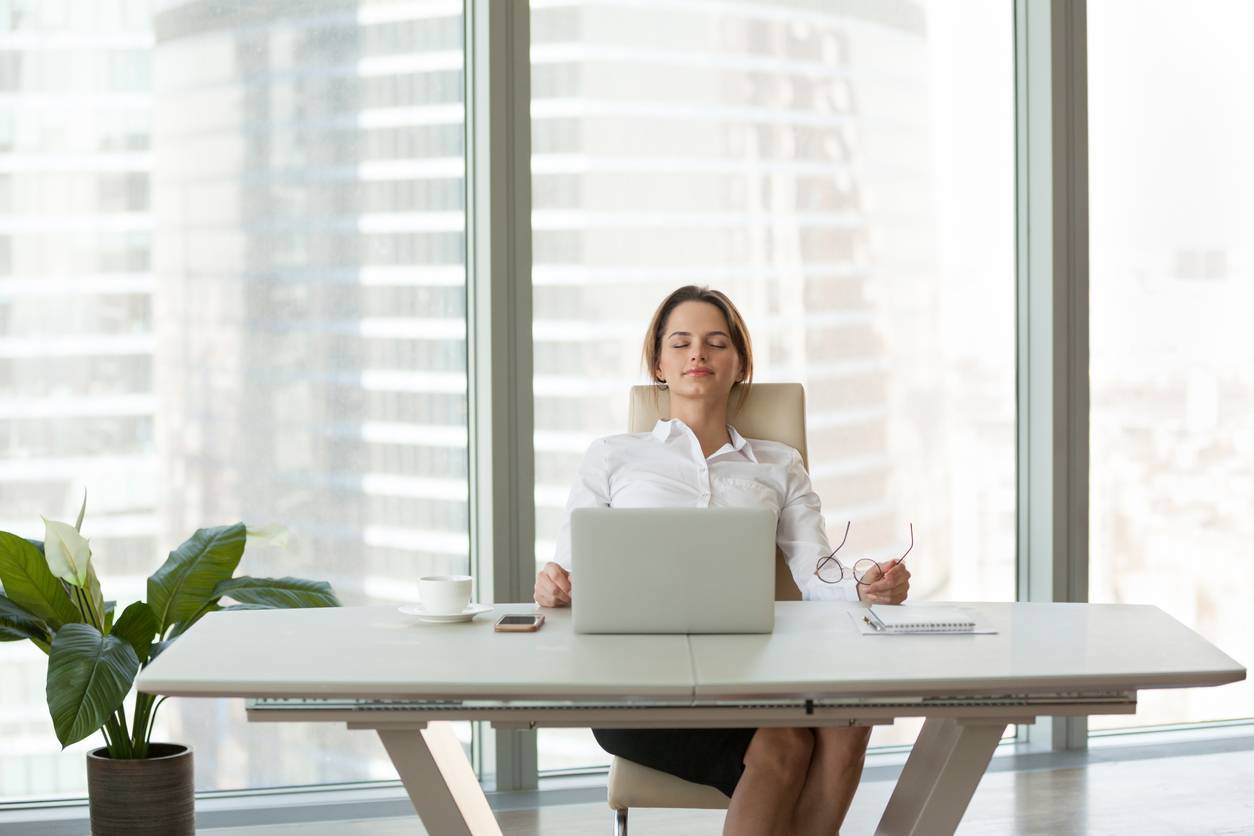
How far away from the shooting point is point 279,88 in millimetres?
3145

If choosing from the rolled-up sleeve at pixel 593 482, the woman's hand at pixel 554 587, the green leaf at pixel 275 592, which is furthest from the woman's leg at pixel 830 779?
the green leaf at pixel 275 592

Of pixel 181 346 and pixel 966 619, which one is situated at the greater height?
pixel 181 346

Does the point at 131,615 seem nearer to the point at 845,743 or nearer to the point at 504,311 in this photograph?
the point at 504,311

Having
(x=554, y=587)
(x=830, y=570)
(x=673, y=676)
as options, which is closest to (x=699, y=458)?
(x=830, y=570)

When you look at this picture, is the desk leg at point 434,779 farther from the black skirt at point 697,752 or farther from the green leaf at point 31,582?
the green leaf at point 31,582

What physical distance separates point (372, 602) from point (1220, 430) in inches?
103

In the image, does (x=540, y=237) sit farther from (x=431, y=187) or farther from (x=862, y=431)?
(x=862, y=431)

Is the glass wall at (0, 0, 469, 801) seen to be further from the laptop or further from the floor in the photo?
the laptop

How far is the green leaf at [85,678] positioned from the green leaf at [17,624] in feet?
0.41

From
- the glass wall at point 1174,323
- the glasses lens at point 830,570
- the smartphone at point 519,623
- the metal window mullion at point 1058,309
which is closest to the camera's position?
the smartphone at point 519,623

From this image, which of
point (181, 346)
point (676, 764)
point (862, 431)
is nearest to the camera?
point (676, 764)

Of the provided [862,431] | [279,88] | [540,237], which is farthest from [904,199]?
[279,88]

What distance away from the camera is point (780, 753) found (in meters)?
1.99

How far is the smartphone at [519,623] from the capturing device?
Answer: 1811 millimetres
